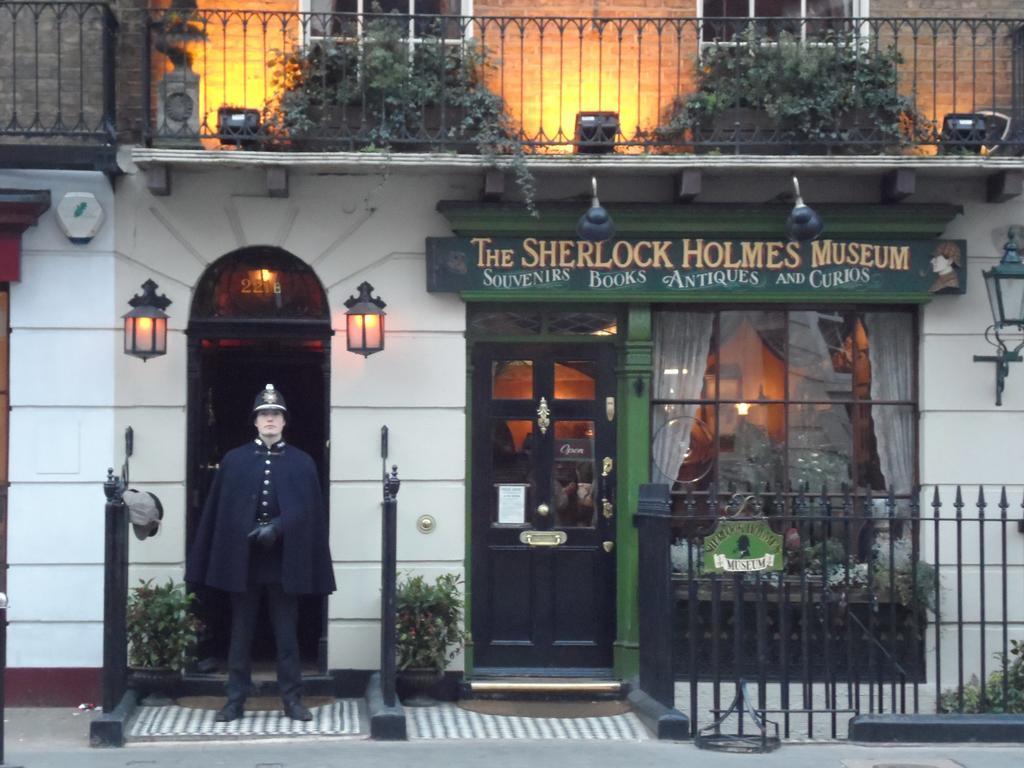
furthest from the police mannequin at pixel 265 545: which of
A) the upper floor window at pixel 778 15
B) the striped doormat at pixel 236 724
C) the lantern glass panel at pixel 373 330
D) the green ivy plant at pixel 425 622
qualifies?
the upper floor window at pixel 778 15

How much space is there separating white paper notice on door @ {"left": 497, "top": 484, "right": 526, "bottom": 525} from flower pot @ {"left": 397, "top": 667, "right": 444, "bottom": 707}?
4.22 ft

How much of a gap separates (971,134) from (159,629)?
268 inches

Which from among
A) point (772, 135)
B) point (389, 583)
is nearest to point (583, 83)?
point (772, 135)

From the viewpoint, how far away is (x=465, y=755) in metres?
9.05

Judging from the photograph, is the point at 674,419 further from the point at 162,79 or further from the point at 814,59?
the point at 162,79

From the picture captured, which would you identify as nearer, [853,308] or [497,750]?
[497,750]

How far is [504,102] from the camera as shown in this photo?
11031 millimetres

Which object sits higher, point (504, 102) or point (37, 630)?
point (504, 102)

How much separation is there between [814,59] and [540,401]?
322 cm

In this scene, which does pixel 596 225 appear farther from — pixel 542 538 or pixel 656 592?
pixel 656 592

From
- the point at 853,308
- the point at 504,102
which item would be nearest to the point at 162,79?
the point at 504,102

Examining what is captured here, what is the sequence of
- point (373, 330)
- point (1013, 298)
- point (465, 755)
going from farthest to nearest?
point (1013, 298) → point (373, 330) → point (465, 755)

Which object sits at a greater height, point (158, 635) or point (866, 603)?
point (866, 603)

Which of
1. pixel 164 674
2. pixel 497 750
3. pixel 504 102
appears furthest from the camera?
pixel 504 102
